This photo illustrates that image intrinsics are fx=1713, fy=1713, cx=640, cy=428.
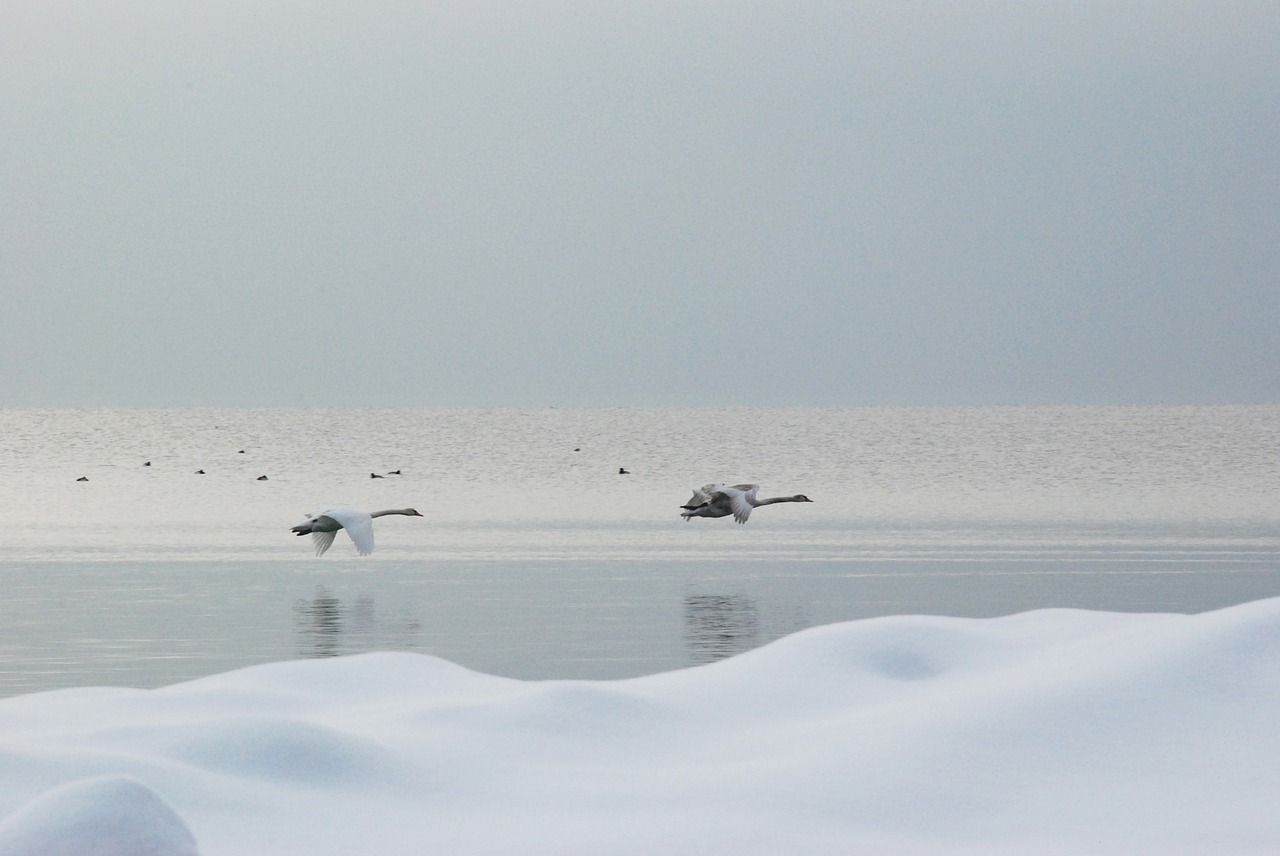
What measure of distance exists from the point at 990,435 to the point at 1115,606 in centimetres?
10317

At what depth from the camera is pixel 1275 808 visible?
663cm

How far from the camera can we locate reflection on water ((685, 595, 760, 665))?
1639 cm

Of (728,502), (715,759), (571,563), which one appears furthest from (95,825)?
(728,502)

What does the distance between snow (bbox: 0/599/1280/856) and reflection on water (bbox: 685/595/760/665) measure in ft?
23.6

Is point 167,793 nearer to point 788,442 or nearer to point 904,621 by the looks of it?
point 904,621

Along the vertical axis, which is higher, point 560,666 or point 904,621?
point 904,621

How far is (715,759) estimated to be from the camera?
759cm

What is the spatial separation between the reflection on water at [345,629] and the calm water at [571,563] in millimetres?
63

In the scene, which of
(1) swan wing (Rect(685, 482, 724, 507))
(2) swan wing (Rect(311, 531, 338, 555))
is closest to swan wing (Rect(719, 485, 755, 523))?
(1) swan wing (Rect(685, 482, 724, 507))

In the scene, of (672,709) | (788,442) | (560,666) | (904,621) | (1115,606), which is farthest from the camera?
(788,442)

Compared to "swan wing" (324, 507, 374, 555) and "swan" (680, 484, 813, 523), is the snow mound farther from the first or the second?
"swan" (680, 484, 813, 523)

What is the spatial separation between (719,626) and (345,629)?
4055 mm

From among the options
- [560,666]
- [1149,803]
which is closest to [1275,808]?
[1149,803]

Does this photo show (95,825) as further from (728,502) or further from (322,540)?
(728,502)
